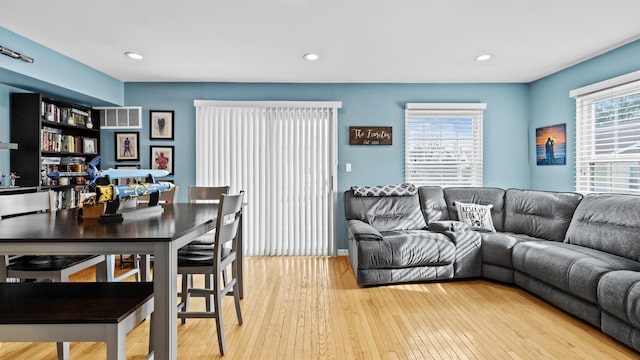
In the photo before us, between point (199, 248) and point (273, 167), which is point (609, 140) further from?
point (199, 248)

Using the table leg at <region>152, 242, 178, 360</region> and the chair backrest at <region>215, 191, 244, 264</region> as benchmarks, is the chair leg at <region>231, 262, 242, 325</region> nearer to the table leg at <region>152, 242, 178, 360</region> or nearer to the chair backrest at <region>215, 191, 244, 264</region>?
the chair backrest at <region>215, 191, 244, 264</region>

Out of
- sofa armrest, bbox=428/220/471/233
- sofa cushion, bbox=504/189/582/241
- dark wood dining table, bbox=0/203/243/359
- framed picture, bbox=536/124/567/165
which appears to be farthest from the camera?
framed picture, bbox=536/124/567/165

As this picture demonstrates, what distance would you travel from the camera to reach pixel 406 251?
132 inches

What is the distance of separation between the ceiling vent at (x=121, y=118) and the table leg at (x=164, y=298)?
3.77 m

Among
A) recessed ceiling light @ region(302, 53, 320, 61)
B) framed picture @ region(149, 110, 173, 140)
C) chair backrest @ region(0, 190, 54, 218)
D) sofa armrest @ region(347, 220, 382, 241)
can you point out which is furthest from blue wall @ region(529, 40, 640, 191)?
chair backrest @ region(0, 190, 54, 218)

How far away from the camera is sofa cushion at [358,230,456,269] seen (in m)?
3.31

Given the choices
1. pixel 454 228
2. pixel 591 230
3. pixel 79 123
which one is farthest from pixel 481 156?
pixel 79 123

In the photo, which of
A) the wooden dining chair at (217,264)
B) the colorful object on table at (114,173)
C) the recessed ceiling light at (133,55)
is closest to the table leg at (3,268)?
the colorful object on table at (114,173)

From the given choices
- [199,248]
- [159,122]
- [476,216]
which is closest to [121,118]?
[159,122]

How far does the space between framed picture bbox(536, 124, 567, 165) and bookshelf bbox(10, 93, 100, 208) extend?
5.80 m

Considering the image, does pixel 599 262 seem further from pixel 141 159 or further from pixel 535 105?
pixel 141 159

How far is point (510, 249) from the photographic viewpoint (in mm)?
3346

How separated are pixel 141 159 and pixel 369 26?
3466 mm

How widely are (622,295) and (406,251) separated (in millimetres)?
1607
